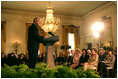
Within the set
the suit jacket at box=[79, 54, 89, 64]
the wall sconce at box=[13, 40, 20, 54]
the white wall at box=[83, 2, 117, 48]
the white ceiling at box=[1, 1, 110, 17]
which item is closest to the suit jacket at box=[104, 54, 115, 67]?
the suit jacket at box=[79, 54, 89, 64]

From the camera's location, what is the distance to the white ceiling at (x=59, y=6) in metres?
10.7

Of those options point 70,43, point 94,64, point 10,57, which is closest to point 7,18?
point 10,57

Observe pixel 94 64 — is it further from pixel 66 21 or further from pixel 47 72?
pixel 66 21

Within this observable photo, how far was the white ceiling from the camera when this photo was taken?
10.7m

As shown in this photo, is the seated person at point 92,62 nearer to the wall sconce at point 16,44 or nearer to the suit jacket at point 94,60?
the suit jacket at point 94,60

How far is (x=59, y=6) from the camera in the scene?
11.4 m

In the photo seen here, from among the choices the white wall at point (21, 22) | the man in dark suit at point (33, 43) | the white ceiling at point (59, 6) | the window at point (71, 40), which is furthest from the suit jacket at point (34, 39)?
the window at point (71, 40)

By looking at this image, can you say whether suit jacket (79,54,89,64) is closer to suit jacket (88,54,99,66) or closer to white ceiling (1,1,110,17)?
suit jacket (88,54,99,66)

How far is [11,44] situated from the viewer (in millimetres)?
11750

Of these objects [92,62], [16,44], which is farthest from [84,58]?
[16,44]

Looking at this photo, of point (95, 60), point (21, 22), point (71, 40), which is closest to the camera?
point (95, 60)

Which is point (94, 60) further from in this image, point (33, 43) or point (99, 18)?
point (99, 18)

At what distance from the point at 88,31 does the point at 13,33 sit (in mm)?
5663

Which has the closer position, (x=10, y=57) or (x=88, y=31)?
(x=10, y=57)
